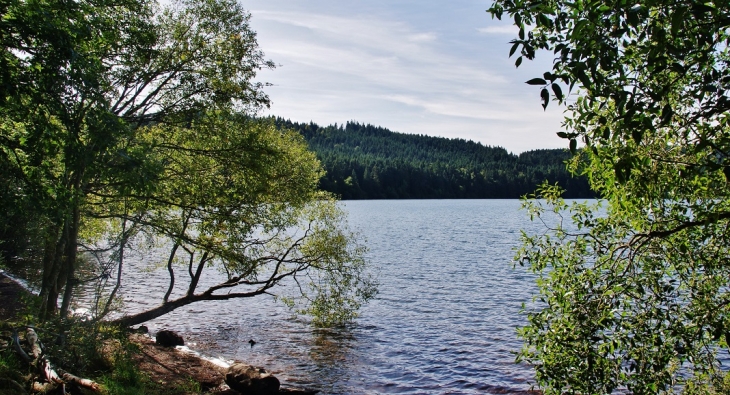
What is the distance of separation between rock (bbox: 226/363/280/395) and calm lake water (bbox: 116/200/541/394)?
218 cm

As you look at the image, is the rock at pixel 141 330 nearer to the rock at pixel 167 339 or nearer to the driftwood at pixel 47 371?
the rock at pixel 167 339

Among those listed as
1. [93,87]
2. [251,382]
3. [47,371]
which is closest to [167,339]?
[251,382]

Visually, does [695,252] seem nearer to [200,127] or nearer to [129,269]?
[200,127]

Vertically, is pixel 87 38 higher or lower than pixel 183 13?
lower

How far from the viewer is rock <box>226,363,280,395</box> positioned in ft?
57.0

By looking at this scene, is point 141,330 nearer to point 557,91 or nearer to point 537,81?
point 537,81

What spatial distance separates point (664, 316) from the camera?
26.5 ft

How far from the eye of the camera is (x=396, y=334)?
2662 centimetres

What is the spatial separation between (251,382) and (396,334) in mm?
10773

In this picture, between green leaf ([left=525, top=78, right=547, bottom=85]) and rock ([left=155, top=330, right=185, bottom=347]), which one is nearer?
green leaf ([left=525, top=78, right=547, bottom=85])

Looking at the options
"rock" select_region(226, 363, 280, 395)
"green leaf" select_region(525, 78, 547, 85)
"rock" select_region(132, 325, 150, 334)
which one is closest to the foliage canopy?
"rock" select_region(132, 325, 150, 334)

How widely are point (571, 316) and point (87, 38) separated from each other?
984cm

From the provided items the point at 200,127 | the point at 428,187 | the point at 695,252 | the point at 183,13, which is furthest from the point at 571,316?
the point at 428,187

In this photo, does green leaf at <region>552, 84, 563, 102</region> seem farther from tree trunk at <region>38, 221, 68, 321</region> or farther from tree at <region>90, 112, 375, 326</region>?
tree trunk at <region>38, 221, 68, 321</region>
